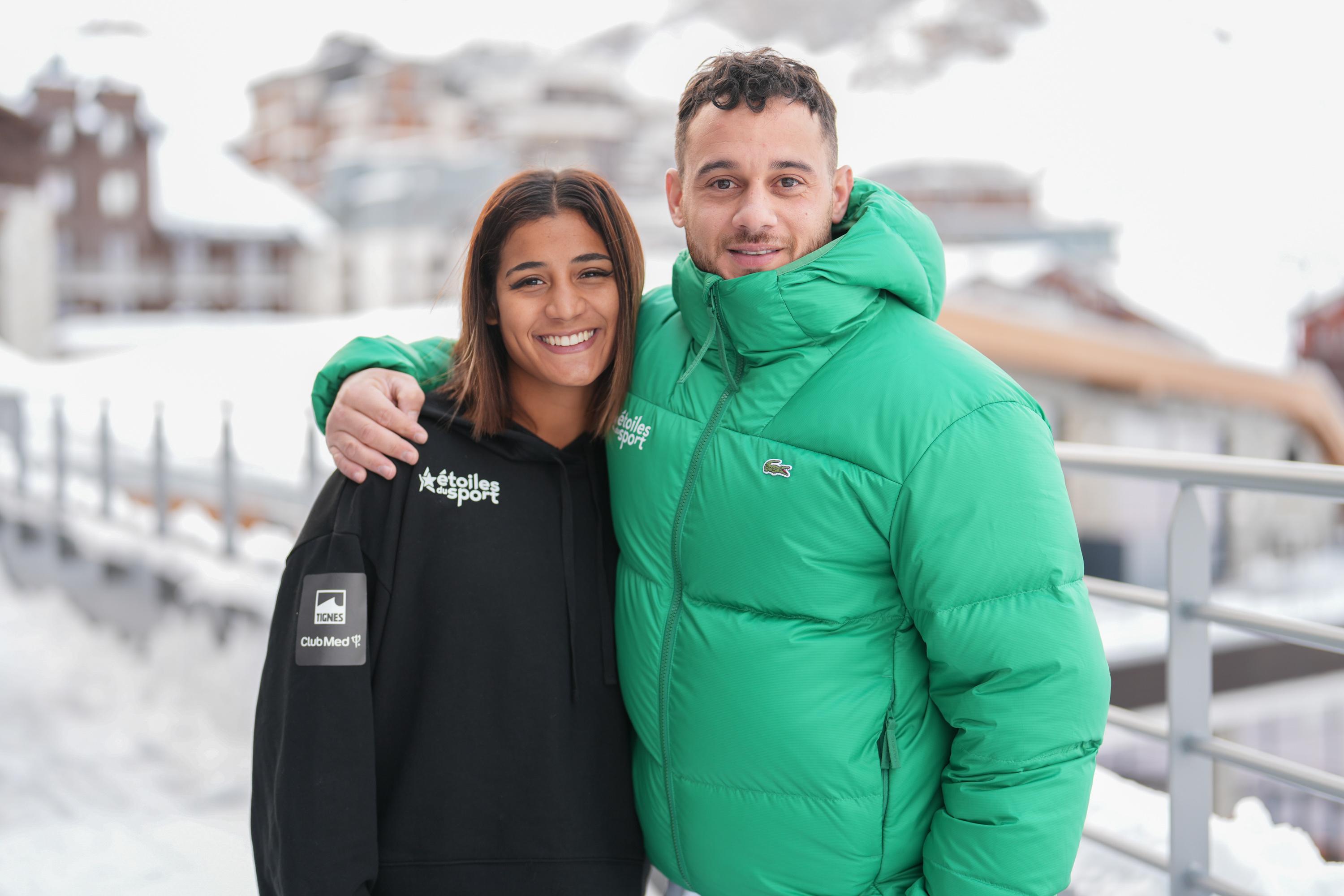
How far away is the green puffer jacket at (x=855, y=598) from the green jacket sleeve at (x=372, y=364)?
29 centimetres

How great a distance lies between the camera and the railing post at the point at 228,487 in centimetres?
484

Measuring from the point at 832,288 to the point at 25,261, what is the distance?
7601 millimetres

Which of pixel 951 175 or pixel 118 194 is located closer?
pixel 118 194

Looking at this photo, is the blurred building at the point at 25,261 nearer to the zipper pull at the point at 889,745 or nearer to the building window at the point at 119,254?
the building window at the point at 119,254

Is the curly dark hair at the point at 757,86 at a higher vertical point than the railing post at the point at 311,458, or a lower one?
higher

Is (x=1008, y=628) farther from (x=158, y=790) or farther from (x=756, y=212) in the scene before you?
(x=158, y=790)

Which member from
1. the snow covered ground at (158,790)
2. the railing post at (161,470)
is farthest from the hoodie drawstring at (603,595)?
the railing post at (161,470)

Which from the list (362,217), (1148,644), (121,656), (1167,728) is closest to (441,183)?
(362,217)

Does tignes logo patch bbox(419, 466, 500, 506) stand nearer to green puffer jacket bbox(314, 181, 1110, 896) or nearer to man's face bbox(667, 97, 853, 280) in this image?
green puffer jacket bbox(314, 181, 1110, 896)

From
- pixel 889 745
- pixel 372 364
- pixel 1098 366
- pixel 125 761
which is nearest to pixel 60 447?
pixel 125 761

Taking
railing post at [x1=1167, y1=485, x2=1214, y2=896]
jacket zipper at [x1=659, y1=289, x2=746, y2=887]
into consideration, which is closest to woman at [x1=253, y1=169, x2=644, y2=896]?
jacket zipper at [x1=659, y1=289, x2=746, y2=887]

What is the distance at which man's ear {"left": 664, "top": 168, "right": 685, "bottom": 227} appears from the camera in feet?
3.31

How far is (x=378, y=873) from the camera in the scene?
3.43 ft

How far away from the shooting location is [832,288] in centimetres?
88
